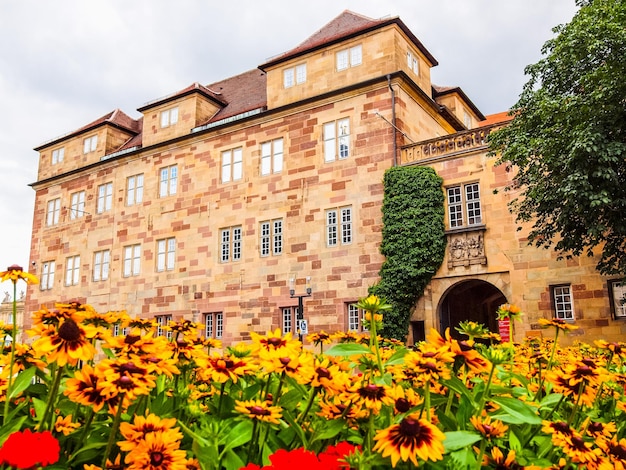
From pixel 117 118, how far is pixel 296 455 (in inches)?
1282

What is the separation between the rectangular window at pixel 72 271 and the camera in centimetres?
2906

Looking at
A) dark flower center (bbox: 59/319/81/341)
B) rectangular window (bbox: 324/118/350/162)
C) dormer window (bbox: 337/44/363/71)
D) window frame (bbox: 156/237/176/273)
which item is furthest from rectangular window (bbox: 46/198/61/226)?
dark flower center (bbox: 59/319/81/341)

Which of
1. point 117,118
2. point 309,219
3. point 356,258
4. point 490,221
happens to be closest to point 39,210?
point 117,118

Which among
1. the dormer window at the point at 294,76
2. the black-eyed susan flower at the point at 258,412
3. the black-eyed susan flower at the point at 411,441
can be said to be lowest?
→ the black-eyed susan flower at the point at 411,441

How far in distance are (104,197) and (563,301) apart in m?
21.7

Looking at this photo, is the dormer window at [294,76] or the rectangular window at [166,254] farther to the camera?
the rectangular window at [166,254]

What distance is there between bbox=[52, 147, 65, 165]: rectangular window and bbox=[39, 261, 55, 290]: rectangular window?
5655mm

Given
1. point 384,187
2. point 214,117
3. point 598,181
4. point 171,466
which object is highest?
point 214,117

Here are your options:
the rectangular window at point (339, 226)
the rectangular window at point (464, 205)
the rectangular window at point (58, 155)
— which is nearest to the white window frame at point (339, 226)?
the rectangular window at point (339, 226)

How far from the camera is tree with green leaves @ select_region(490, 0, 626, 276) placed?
41.6 ft

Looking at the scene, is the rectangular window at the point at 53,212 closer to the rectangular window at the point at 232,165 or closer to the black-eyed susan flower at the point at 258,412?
the rectangular window at the point at 232,165

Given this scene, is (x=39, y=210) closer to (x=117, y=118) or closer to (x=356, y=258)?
(x=117, y=118)

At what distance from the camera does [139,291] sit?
26.3 m

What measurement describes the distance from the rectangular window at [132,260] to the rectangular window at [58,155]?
8239 millimetres
